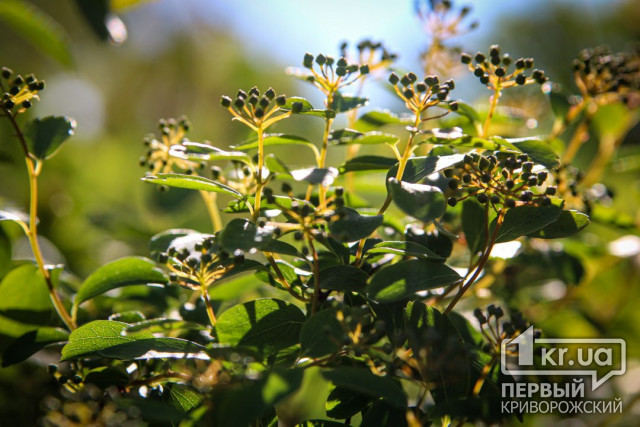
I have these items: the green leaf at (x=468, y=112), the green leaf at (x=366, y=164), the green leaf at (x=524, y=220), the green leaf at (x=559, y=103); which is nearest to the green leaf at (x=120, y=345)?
the green leaf at (x=366, y=164)

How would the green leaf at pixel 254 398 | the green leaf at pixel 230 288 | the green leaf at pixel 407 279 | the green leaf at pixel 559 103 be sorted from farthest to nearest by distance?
the green leaf at pixel 559 103
the green leaf at pixel 230 288
the green leaf at pixel 407 279
the green leaf at pixel 254 398

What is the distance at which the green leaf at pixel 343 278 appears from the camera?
29.5 inches

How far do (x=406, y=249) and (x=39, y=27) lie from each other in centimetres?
117

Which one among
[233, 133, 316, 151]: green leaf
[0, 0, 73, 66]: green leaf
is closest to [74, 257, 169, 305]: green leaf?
[233, 133, 316, 151]: green leaf

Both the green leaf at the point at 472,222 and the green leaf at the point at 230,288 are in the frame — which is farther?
the green leaf at the point at 230,288

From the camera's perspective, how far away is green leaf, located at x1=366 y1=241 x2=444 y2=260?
73 centimetres

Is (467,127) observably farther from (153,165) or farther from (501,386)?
(153,165)

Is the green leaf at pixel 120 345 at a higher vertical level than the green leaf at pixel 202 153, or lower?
lower

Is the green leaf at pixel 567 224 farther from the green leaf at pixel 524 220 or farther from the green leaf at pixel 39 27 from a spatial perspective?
the green leaf at pixel 39 27

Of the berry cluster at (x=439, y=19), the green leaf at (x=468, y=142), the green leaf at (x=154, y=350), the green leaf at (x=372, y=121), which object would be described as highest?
the berry cluster at (x=439, y=19)

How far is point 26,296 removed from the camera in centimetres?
100

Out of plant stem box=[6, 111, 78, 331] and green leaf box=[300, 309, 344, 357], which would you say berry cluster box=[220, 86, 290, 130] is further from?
plant stem box=[6, 111, 78, 331]

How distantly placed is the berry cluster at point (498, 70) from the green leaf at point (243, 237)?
437 millimetres

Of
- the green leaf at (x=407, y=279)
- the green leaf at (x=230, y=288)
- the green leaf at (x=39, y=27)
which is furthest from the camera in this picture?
the green leaf at (x=39, y=27)
